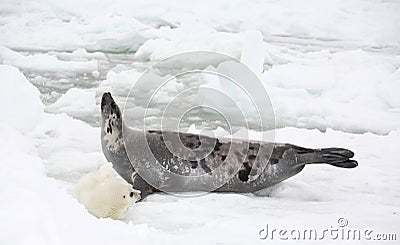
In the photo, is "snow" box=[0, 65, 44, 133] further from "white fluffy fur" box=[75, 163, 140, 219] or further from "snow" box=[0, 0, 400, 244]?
"white fluffy fur" box=[75, 163, 140, 219]

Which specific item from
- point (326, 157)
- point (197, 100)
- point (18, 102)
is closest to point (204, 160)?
point (326, 157)

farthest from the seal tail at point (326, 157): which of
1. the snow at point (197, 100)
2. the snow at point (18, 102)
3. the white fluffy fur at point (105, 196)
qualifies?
the snow at point (18, 102)

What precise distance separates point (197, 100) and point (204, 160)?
5.40 feet

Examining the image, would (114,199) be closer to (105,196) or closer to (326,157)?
(105,196)

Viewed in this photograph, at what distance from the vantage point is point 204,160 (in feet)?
6.73

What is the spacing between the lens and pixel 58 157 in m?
2.32

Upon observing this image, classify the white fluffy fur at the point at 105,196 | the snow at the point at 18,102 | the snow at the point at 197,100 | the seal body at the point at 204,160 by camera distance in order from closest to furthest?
the snow at the point at 197,100
the white fluffy fur at the point at 105,196
the seal body at the point at 204,160
the snow at the point at 18,102

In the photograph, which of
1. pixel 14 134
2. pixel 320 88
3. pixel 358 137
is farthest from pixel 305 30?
pixel 14 134

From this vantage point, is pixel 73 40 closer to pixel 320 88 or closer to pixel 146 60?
pixel 146 60

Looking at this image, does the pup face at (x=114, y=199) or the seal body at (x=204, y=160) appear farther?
the seal body at (x=204, y=160)

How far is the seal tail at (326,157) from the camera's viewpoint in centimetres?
210

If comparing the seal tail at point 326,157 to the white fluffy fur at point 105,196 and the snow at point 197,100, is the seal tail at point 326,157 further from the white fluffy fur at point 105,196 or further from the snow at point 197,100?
the white fluffy fur at point 105,196

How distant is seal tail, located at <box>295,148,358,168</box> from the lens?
2.10 metres

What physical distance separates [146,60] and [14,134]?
3057mm
